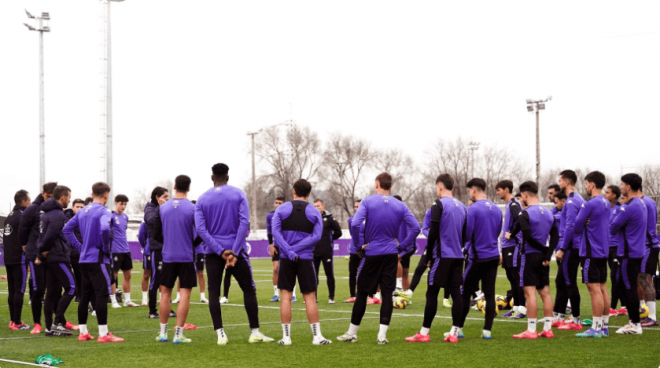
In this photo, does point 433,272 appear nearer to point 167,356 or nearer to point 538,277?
point 538,277

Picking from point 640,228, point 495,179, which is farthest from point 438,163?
point 640,228

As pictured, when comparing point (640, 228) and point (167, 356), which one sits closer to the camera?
point (167, 356)

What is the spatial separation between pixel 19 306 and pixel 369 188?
61.2 meters

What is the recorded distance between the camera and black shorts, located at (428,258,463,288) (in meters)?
9.41

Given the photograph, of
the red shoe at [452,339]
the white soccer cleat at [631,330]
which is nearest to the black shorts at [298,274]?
the red shoe at [452,339]

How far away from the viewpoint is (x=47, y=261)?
34.6 ft

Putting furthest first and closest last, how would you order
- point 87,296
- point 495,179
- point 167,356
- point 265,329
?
point 495,179
point 265,329
point 87,296
point 167,356

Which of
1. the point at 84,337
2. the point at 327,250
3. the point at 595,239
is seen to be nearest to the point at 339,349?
the point at 84,337

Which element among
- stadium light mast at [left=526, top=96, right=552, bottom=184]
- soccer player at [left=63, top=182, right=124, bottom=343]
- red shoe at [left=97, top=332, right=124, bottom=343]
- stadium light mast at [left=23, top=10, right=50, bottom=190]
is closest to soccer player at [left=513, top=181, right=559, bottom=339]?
red shoe at [left=97, top=332, right=124, bottom=343]

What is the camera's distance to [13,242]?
446 inches

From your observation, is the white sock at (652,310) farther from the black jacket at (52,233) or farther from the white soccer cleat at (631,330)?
the black jacket at (52,233)

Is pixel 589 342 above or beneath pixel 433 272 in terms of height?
beneath

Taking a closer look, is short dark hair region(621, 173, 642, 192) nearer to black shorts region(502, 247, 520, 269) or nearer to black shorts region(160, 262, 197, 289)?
black shorts region(502, 247, 520, 269)

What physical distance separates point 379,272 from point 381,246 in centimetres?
35
